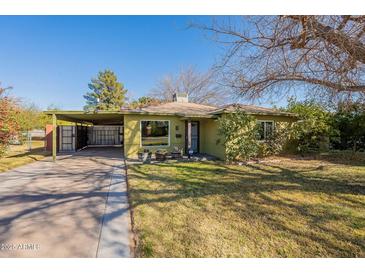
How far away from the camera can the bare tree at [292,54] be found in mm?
4016

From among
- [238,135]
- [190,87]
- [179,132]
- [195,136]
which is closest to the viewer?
[238,135]

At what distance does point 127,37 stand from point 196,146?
7.65m

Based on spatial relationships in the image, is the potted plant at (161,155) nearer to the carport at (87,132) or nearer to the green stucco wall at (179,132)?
the green stucco wall at (179,132)

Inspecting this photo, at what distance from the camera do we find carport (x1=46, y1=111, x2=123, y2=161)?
14.4m

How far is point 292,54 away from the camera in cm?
517

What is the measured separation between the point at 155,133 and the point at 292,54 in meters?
7.94

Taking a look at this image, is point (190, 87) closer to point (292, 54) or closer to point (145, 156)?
point (145, 156)

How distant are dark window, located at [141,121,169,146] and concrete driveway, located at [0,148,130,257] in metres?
4.87

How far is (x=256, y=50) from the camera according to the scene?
534cm

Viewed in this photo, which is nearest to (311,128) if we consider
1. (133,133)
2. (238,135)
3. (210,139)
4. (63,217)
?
(238,135)

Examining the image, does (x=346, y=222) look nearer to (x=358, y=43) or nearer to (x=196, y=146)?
(x=358, y=43)

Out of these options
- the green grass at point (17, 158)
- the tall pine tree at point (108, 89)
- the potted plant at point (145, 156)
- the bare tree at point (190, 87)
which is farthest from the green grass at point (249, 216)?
the tall pine tree at point (108, 89)
